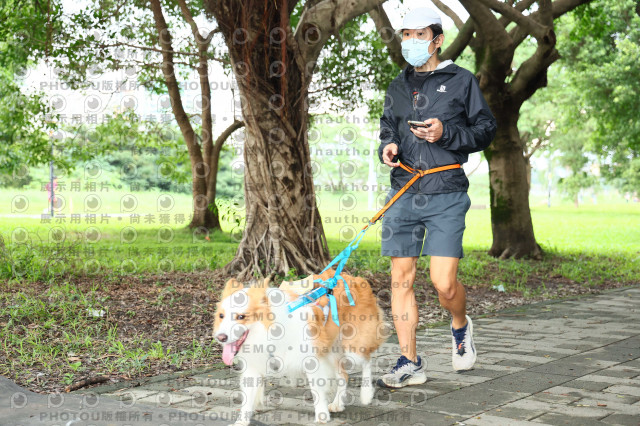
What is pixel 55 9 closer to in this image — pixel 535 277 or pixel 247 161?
pixel 247 161

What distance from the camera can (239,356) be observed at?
3.38 meters

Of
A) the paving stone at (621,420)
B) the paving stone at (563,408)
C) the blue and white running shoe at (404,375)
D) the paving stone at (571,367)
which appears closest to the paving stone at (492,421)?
the paving stone at (563,408)

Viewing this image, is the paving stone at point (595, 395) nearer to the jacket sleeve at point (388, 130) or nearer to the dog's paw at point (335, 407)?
the dog's paw at point (335, 407)

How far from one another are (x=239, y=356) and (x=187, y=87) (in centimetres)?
1851

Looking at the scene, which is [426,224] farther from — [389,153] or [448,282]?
[389,153]

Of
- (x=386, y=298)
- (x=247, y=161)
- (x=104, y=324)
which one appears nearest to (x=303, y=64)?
(x=247, y=161)

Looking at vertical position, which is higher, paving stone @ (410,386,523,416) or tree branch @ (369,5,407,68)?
tree branch @ (369,5,407,68)

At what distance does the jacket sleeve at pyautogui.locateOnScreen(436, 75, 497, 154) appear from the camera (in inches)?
175

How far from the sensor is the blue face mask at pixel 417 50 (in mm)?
4559

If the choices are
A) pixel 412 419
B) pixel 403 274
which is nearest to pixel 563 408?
pixel 412 419

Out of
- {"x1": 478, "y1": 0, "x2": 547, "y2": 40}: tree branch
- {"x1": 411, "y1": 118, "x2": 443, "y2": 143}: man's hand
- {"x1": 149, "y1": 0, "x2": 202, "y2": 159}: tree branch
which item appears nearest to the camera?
{"x1": 411, "y1": 118, "x2": 443, "y2": 143}: man's hand

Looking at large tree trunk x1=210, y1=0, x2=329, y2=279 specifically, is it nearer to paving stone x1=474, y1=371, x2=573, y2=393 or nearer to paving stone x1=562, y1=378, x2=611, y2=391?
paving stone x1=474, y1=371, x2=573, y2=393

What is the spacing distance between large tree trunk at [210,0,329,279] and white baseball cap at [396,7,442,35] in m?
3.88

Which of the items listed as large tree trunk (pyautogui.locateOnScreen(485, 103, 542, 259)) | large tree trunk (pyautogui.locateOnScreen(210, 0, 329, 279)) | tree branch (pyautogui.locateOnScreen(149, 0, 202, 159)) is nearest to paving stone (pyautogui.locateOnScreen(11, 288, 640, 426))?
large tree trunk (pyautogui.locateOnScreen(210, 0, 329, 279))
